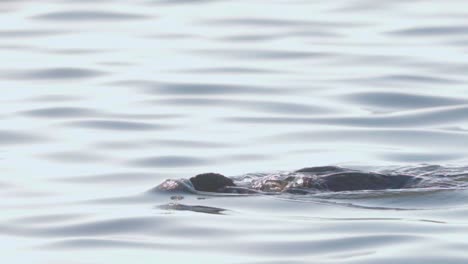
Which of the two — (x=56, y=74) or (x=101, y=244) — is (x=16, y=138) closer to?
(x=56, y=74)

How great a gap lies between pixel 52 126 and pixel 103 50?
4648 millimetres

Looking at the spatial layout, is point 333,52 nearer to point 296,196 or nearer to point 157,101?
point 157,101

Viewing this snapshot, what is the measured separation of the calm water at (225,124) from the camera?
852 cm

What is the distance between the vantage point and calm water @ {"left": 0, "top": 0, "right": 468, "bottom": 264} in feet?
27.9

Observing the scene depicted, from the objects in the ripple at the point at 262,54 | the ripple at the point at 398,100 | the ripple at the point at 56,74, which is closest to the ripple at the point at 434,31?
the ripple at the point at 262,54

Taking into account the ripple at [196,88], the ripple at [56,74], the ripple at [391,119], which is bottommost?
the ripple at [391,119]

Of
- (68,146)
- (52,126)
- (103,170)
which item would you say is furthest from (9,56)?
(103,170)

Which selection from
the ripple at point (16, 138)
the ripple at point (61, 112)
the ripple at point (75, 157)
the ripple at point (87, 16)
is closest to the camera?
the ripple at point (75, 157)

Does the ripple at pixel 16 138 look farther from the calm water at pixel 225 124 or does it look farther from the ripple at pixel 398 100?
the ripple at pixel 398 100

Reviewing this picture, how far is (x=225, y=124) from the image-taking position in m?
13.1

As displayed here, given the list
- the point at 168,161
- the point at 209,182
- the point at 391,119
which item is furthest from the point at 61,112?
the point at 209,182

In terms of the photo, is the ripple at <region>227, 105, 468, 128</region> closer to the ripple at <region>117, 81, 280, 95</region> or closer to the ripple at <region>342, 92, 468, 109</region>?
the ripple at <region>342, 92, 468, 109</region>

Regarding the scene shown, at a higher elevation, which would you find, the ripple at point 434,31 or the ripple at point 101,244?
the ripple at point 434,31

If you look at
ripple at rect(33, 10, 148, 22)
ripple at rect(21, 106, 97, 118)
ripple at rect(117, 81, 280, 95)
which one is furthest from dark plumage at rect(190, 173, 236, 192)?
ripple at rect(33, 10, 148, 22)
